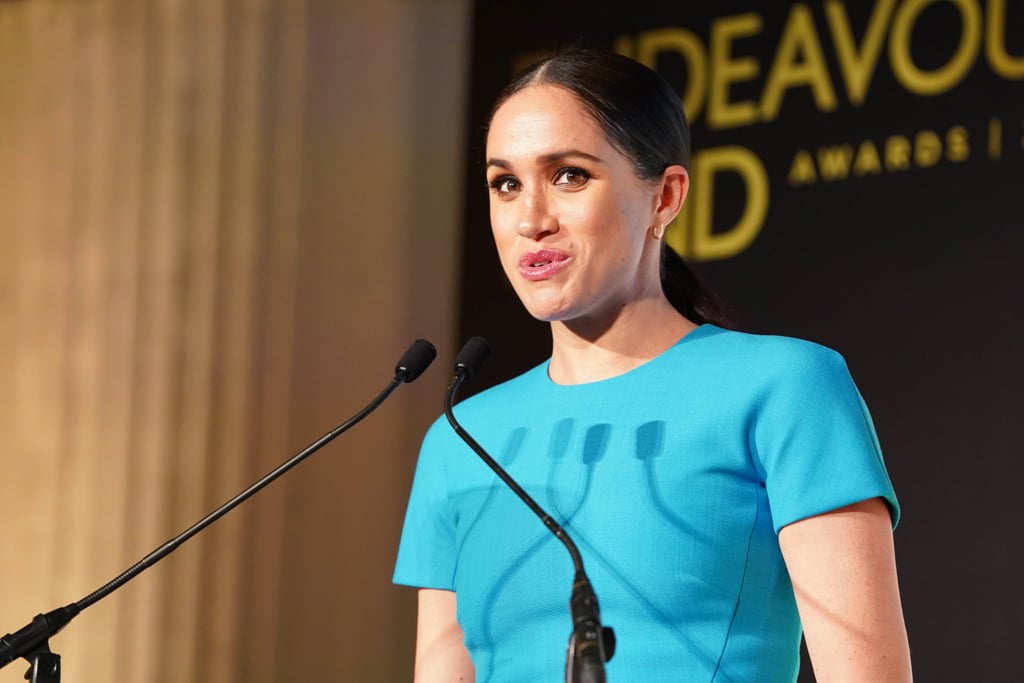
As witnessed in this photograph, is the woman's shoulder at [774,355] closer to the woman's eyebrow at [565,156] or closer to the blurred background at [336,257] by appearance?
the woman's eyebrow at [565,156]

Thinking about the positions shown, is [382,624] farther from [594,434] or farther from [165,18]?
[594,434]

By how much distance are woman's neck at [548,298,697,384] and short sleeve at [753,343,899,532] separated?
21cm

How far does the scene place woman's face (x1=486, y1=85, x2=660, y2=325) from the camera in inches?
68.1

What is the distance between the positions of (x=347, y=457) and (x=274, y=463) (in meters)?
0.23

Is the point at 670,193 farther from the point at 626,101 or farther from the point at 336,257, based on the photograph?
the point at 336,257

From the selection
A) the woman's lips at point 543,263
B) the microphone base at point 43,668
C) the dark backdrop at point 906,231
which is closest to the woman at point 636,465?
the woman's lips at point 543,263

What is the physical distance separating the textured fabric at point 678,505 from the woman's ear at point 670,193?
175 mm

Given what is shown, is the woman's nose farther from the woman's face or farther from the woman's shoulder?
the woman's shoulder

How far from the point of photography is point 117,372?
3783 millimetres

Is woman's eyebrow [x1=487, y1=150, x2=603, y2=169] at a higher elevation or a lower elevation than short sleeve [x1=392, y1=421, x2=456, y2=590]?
higher

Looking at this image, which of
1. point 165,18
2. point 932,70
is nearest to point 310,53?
point 165,18

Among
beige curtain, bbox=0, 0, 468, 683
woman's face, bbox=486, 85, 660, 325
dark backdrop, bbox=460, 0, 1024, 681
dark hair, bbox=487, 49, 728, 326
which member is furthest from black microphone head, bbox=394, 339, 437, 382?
beige curtain, bbox=0, 0, 468, 683

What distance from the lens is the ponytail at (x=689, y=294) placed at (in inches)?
76.5

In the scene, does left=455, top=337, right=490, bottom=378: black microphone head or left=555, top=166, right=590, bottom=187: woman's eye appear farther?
left=555, top=166, right=590, bottom=187: woman's eye
